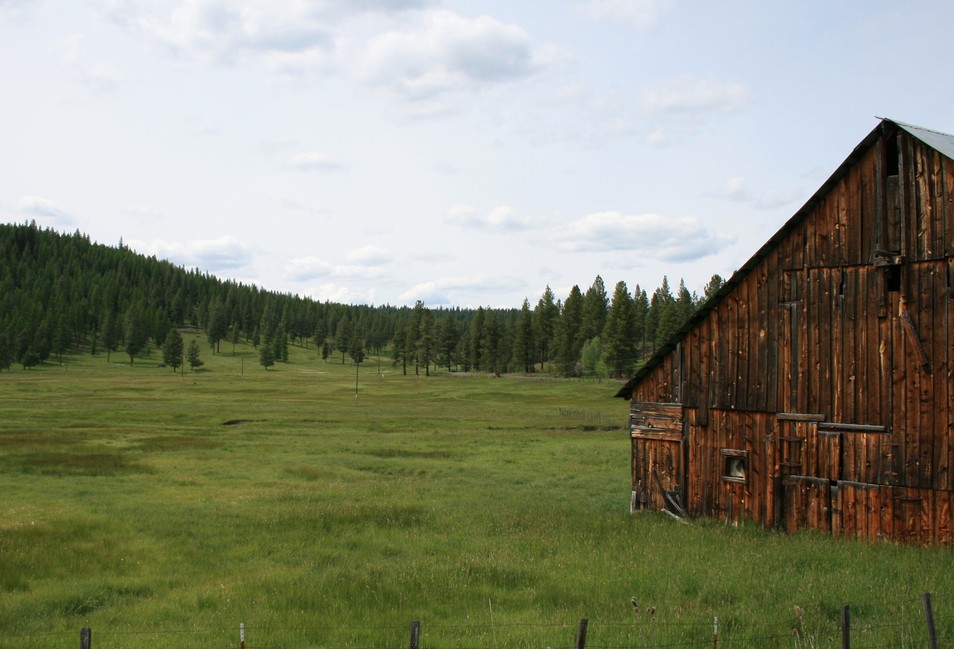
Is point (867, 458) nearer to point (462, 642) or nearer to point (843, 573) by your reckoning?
point (843, 573)

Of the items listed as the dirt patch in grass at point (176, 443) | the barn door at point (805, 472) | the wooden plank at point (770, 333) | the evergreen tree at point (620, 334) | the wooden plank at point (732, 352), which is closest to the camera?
the barn door at point (805, 472)

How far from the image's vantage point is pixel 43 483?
28.4 meters

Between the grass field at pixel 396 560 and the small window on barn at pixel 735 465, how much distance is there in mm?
1453

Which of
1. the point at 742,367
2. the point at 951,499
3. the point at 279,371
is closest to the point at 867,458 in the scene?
the point at 951,499

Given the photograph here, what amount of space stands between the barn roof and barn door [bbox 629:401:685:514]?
1.65m

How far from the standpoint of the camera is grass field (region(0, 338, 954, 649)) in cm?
1133

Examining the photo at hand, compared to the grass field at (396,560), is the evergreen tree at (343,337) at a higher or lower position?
higher

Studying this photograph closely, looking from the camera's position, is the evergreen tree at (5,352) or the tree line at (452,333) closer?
the tree line at (452,333)

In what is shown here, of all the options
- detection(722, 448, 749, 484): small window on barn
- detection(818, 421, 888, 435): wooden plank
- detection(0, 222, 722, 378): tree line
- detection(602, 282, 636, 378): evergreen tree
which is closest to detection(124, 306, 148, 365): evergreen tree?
detection(0, 222, 722, 378): tree line

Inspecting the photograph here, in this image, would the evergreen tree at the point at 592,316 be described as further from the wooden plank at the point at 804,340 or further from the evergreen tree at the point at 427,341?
the wooden plank at the point at 804,340

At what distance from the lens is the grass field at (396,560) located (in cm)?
1133

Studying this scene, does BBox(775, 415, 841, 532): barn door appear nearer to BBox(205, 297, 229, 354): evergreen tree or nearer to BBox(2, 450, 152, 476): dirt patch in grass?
BBox(2, 450, 152, 476): dirt patch in grass

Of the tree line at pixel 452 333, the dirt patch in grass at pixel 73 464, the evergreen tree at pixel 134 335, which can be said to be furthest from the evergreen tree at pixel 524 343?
the dirt patch in grass at pixel 73 464

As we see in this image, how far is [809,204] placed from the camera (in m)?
18.7
